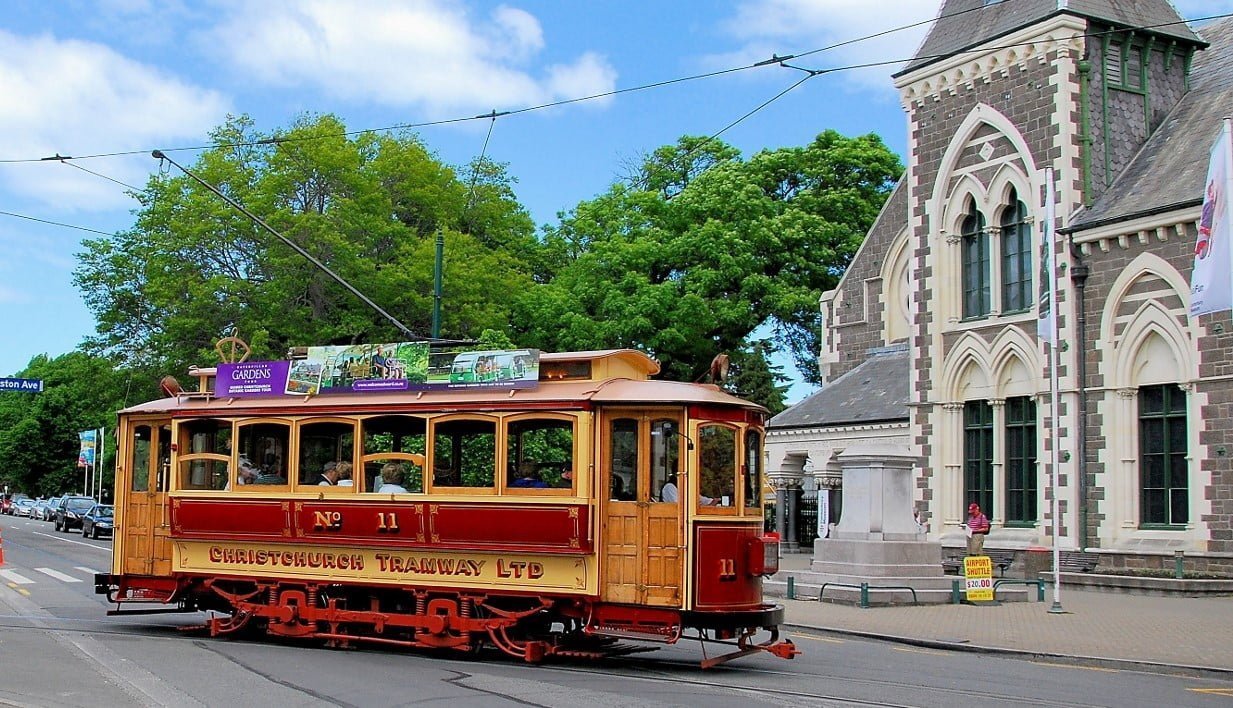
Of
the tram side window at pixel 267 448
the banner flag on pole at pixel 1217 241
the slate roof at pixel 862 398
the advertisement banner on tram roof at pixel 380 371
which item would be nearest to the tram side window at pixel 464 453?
the advertisement banner on tram roof at pixel 380 371

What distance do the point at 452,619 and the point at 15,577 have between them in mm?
15678

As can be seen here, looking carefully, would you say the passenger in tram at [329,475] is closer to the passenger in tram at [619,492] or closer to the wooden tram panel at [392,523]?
the wooden tram panel at [392,523]

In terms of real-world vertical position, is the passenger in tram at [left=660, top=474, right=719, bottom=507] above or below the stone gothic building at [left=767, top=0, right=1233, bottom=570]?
below

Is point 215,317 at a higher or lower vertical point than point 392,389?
higher

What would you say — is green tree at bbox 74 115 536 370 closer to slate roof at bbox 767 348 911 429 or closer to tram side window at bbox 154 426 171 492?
slate roof at bbox 767 348 911 429

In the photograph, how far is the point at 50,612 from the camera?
62.2 ft

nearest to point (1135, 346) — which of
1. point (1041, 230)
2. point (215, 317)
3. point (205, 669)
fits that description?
point (1041, 230)

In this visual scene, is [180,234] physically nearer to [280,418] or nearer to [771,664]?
[280,418]

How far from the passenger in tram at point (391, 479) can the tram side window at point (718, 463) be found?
3430 millimetres

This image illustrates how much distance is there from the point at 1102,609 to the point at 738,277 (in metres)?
25.9

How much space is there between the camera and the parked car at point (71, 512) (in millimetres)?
54719

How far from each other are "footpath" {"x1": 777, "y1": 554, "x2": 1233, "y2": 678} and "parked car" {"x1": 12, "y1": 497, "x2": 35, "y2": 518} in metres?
76.2

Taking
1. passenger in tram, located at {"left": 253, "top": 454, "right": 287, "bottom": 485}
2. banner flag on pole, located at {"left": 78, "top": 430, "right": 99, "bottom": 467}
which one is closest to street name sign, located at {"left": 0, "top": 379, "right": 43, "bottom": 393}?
passenger in tram, located at {"left": 253, "top": 454, "right": 287, "bottom": 485}

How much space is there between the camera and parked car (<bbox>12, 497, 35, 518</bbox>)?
87.2 m
